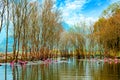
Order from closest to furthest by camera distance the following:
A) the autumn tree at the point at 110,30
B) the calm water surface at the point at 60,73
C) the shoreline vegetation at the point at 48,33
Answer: the calm water surface at the point at 60,73
the shoreline vegetation at the point at 48,33
the autumn tree at the point at 110,30

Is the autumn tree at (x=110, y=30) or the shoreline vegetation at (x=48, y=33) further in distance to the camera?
the autumn tree at (x=110, y=30)

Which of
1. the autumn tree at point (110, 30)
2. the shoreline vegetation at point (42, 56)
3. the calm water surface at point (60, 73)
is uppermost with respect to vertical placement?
the autumn tree at point (110, 30)

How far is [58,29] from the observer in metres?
74.4

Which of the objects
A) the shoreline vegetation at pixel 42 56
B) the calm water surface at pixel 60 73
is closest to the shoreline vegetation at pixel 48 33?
the shoreline vegetation at pixel 42 56

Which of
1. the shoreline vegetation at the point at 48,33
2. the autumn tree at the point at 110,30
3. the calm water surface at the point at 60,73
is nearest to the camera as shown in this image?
the calm water surface at the point at 60,73

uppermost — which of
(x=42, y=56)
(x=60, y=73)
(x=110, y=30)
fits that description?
(x=110, y=30)

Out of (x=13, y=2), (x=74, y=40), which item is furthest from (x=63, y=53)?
(x=13, y=2)

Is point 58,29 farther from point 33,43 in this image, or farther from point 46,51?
point 33,43

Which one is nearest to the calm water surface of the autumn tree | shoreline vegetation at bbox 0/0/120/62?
shoreline vegetation at bbox 0/0/120/62

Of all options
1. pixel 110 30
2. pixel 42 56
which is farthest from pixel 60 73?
pixel 110 30

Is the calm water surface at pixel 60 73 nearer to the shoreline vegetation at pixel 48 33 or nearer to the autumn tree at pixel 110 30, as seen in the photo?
the shoreline vegetation at pixel 48 33

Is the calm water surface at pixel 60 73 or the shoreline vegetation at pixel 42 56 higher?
the shoreline vegetation at pixel 42 56

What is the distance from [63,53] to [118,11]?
3699cm

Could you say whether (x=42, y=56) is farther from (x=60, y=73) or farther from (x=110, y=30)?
(x=60, y=73)
